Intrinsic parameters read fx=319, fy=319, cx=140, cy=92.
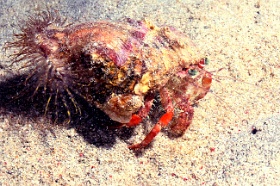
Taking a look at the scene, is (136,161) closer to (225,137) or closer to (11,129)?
(225,137)

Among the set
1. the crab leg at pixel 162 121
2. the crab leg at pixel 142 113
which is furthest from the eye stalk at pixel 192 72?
the crab leg at pixel 142 113

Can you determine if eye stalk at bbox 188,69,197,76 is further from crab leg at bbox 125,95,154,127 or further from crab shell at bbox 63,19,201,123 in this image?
crab leg at bbox 125,95,154,127

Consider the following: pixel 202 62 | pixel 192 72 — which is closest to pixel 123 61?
pixel 192 72

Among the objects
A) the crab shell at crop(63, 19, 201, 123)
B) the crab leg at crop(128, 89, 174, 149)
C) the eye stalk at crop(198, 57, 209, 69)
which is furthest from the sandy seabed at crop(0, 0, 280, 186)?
the crab shell at crop(63, 19, 201, 123)

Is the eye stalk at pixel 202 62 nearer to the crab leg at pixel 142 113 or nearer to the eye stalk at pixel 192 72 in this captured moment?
the eye stalk at pixel 192 72

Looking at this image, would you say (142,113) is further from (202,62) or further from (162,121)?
(202,62)

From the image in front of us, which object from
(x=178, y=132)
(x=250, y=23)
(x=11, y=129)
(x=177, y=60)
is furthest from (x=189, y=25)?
(x=11, y=129)

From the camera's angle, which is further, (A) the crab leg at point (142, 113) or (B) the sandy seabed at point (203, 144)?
(A) the crab leg at point (142, 113)

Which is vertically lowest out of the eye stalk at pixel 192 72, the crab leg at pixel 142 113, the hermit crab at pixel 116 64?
the crab leg at pixel 142 113
